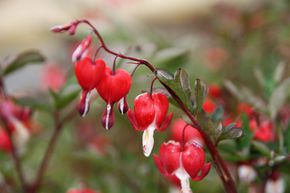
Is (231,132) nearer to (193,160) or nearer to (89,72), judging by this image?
(193,160)

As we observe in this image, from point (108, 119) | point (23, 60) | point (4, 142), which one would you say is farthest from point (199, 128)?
point (4, 142)

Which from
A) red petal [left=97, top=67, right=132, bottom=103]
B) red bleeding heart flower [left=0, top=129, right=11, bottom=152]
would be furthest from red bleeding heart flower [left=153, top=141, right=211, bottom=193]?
red bleeding heart flower [left=0, top=129, right=11, bottom=152]

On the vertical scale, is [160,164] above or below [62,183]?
above

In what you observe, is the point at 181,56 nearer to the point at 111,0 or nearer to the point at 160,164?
the point at 160,164

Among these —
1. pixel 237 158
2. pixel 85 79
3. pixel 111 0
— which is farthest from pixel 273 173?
pixel 111 0

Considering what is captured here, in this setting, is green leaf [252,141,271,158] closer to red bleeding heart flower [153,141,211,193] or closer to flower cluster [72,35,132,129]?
red bleeding heart flower [153,141,211,193]

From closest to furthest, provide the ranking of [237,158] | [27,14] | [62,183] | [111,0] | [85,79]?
[85,79] → [237,158] → [62,183] → [111,0] → [27,14]
